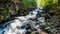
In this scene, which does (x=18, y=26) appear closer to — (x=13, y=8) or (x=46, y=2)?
(x=13, y=8)

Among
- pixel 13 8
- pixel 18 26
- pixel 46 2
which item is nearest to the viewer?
pixel 18 26

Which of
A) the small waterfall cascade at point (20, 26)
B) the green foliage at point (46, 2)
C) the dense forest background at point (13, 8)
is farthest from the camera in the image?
the green foliage at point (46, 2)

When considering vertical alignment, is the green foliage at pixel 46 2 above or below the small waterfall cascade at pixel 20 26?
above

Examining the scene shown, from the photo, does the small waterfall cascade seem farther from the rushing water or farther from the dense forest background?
the dense forest background

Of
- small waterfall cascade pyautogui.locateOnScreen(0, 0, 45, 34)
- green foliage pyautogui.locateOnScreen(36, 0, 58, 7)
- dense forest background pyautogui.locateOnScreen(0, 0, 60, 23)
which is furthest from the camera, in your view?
green foliage pyautogui.locateOnScreen(36, 0, 58, 7)

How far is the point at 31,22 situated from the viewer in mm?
7230

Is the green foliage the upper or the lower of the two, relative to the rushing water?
→ upper

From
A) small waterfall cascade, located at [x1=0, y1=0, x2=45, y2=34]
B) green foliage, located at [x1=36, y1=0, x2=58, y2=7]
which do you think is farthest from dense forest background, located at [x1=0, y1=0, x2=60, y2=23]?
green foliage, located at [x1=36, y1=0, x2=58, y2=7]

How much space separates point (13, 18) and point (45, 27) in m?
2.11

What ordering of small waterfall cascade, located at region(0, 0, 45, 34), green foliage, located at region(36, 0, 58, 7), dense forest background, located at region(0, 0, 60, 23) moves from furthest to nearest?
Answer: green foliage, located at region(36, 0, 58, 7), dense forest background, located at region(0, 0, 60, 23), small waterfall cascade, located at region(0, 0, 45, 34)

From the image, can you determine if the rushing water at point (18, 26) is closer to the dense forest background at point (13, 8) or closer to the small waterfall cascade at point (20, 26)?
the small waterfall cascade at point (20, 26)

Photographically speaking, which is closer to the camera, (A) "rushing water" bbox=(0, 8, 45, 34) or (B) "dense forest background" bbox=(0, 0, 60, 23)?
(A) "rushing water" bbox=(0, 8, 45, 34)

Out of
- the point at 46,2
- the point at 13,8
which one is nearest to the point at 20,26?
the point at 13,8

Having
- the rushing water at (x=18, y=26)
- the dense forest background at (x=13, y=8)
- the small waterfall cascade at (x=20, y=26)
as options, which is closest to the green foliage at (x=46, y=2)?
the dense forest background at (x=13, y=8)
